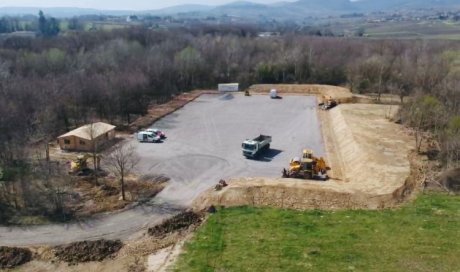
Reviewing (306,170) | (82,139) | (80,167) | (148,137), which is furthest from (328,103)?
(80,167)

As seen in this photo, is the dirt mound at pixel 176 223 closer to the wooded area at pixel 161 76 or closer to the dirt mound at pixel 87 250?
the dirt mound at pixel 87 250

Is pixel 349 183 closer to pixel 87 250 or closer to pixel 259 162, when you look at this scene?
pixel 259 162

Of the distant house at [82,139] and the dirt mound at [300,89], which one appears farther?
the dirt mound at [300,89]

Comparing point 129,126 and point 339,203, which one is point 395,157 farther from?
point 129,126

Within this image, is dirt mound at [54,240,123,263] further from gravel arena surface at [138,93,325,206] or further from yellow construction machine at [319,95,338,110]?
yellow construction machine at [319,95,338,110]

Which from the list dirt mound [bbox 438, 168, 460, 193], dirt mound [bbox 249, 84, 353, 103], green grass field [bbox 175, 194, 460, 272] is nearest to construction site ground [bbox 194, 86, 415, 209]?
green grass field [bbox 175, 194, 460, 272]

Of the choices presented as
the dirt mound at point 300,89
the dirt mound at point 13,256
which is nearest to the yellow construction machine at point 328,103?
the dirt mound at point 300,89
